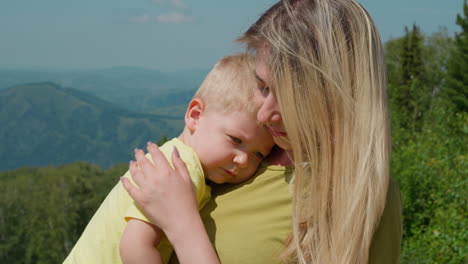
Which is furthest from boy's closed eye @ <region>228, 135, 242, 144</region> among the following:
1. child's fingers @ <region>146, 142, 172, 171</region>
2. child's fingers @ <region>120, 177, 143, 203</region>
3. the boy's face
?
child's fingers @ <region>120, 177, 143, 203</region>

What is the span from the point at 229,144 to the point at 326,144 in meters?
0.34

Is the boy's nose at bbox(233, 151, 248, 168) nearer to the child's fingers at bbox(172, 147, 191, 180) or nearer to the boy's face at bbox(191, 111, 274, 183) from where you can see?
the boy's face at bbox(191, 111, 274, 183)

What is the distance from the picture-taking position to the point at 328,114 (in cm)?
154

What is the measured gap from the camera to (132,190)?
1597 mm

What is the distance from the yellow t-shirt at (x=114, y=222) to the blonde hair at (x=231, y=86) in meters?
0.19

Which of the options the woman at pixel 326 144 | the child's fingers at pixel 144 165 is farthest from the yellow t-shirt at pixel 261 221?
the child's fingers at pixel 144 165

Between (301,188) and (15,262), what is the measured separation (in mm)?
35109

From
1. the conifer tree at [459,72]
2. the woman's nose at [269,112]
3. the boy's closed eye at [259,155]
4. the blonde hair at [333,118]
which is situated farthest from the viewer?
the conifer tree at [459,72]

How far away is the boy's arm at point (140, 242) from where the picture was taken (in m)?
1.49

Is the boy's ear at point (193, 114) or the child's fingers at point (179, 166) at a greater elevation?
the boy's ear at point (193, 114)

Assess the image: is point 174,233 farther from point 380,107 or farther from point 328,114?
point 380,107

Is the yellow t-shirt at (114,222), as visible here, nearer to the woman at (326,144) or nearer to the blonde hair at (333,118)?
the woman at (326,144)

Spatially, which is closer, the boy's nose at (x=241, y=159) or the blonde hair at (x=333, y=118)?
the blonde hair at (x=333, y=118)

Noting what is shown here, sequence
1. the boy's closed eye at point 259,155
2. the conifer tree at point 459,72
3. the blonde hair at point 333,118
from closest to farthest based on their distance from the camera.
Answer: the blonde hair at point 333,118 < the boy's closed eye at point 259,155 < the conifer tree at point 459,72
